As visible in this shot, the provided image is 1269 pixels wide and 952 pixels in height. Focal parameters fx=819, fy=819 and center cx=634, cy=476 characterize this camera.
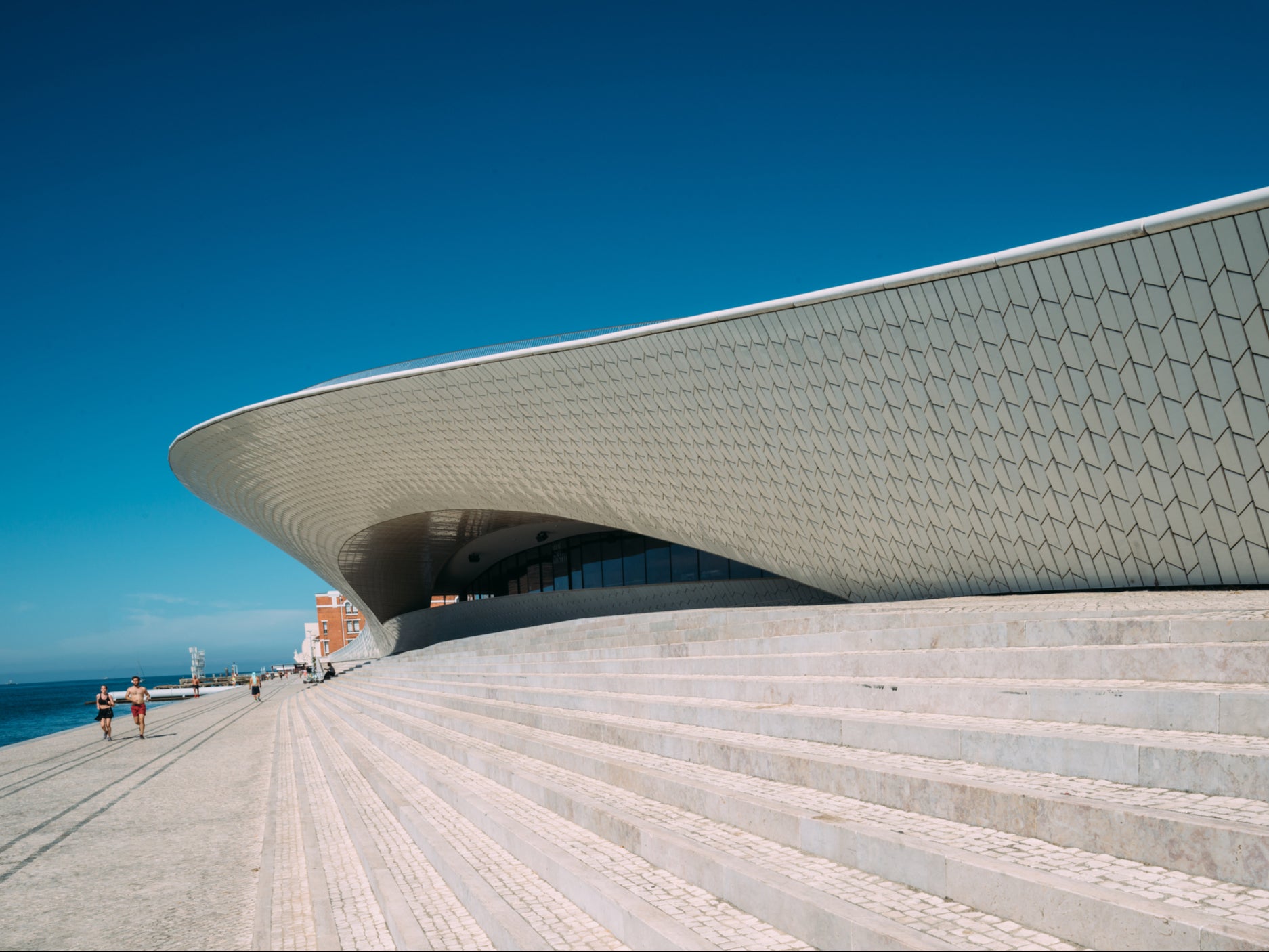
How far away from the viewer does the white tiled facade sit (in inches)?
320

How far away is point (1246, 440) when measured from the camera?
809 centimetres

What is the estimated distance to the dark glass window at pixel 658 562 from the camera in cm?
2453

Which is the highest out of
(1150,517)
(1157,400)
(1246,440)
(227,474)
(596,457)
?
(227,474)

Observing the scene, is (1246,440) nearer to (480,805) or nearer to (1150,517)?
(1150,517)

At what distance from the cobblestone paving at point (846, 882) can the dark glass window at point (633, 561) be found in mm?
20145

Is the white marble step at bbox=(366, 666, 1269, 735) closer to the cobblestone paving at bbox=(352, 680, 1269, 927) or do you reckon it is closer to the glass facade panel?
the cobblestone paving at bbox=(352, 680, 1269, 927)

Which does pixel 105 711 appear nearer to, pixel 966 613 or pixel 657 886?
pixel 966 613

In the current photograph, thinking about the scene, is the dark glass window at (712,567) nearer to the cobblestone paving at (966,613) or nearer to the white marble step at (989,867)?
the cobblestone paving at (966,613)

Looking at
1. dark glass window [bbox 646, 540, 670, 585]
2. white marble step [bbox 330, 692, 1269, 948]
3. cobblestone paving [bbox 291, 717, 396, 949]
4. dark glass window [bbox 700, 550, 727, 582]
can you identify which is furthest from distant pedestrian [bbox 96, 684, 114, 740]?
white marble step [bbox 330, 692, 1269, 948]

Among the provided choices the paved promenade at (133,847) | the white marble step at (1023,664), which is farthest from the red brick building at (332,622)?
the white marble step at (1023,664)

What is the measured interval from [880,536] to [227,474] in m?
21.3

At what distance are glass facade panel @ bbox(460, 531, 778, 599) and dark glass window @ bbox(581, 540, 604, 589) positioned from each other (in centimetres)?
2

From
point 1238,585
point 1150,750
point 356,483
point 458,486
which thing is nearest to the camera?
point 1150,750

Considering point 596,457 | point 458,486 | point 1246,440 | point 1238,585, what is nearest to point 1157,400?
point 1246,440
